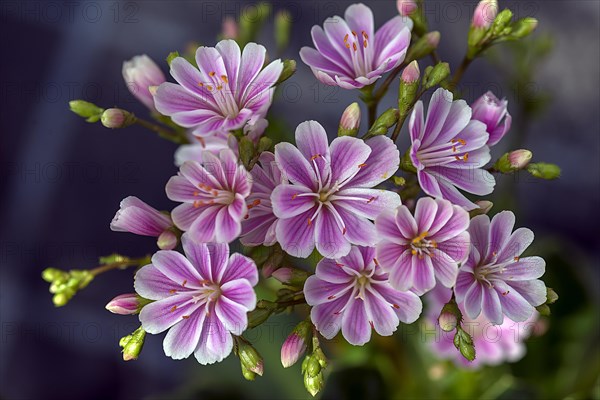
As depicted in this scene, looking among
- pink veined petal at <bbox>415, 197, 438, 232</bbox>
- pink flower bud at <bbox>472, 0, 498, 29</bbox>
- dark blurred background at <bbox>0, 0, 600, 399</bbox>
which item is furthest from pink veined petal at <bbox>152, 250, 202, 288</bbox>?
dark blurred background at <bbox>0, 0, 600, 399</bbox>

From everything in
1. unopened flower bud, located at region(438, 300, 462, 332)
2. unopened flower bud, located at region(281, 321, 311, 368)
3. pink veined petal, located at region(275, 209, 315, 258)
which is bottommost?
unopened flower bud, located at region(281, 321, 311, 368)

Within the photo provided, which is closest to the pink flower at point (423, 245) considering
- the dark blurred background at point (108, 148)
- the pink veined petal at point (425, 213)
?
the pink veined petal at point (425, 213)

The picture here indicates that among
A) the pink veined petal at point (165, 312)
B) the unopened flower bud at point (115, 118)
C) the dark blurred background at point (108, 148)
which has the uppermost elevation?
the unopened flower bud at point (115, 118)

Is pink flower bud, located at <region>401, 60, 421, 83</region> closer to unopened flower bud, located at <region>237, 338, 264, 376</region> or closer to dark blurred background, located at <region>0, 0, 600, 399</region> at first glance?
unopened flower bud, located at <region>237, 338, 264, 376</region>

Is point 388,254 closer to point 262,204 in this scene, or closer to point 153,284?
point 262,204

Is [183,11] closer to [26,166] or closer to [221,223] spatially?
[26,166]

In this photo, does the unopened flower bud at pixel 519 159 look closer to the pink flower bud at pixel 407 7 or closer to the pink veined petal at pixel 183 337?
the pink flower bud at pixel 407 7

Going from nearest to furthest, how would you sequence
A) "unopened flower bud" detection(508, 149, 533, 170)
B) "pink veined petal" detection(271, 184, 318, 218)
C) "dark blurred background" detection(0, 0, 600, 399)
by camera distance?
"pink veined petal" detection(271, 184, 318, 218) → "unopened flower bud" detection(508, 149, 533, 170) → "dark blurred background" detection(0, 0, 600, 399)
